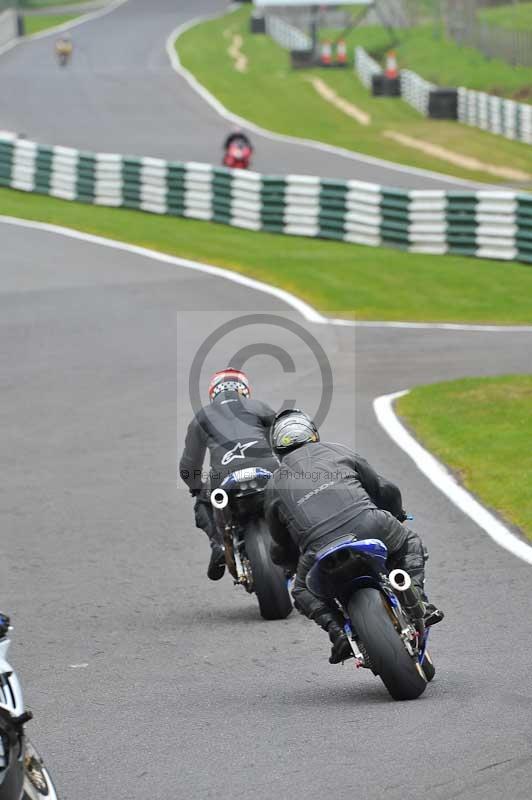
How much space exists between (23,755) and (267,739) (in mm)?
1928

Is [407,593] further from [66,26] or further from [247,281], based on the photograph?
[66,26]

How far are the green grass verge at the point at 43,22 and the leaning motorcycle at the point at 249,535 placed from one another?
7172 cm

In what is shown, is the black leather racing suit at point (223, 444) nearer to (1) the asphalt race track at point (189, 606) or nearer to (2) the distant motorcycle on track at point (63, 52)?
(1) the asphalt race track at point (189, 606)

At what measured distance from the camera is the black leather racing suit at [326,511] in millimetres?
7699

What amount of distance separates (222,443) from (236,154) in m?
26.5

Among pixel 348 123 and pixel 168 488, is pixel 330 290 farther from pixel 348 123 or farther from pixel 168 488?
pixel 348 123

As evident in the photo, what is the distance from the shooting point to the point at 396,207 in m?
25.7

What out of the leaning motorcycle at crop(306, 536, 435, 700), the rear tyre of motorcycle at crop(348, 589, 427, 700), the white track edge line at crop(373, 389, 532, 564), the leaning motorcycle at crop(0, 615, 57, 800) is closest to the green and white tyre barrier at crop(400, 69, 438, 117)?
the white track edge line at crop(373, 389, 532, 564)

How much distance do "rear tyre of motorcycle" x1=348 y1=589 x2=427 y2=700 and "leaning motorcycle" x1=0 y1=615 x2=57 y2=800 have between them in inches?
95.0

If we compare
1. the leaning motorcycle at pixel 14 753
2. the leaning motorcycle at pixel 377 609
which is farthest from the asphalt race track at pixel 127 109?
the leaning motorcycle at pixel 14 753

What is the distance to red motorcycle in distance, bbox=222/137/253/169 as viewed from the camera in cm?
3556

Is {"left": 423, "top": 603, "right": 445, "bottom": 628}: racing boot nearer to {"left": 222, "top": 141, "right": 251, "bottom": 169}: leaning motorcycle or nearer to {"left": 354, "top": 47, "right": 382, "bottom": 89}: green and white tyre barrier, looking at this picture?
{"left": 222, "top": 141, "right": 251, "bottom": 169}: leaning motorcycle

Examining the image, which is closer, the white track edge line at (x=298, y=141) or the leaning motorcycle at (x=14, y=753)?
the leaning motorcycle at (x=14, y=753)

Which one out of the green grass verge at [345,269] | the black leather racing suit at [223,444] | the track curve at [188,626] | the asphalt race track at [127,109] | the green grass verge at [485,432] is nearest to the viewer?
the track curve at [188,626]
